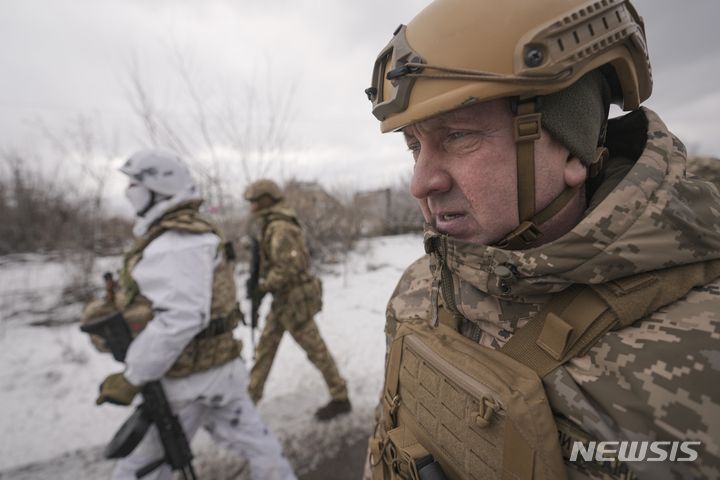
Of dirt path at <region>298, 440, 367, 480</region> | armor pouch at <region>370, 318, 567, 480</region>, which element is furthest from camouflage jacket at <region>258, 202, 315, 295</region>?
armor pouch at <region>370, 318, 567, 480</region>

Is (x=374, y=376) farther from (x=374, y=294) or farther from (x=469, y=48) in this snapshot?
(x=469, y=48)

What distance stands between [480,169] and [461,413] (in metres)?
0.74

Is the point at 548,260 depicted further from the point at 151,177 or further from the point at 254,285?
the point at 254,285

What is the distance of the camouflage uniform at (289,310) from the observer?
3264 mm

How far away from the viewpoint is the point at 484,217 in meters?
0.89

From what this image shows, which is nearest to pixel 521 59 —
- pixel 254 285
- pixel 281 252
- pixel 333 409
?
pixel 281 252

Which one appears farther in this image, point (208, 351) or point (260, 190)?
point (260, 190)

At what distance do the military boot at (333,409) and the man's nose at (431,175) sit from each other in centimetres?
312

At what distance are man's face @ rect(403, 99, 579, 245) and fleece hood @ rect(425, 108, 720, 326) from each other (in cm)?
12

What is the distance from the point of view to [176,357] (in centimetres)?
189

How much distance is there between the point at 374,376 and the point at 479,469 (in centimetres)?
330

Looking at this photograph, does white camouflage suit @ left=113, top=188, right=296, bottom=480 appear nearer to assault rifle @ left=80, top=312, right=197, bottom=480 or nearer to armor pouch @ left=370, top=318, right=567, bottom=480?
assault rifle @ left=80, top=312, right=197, bottom=480

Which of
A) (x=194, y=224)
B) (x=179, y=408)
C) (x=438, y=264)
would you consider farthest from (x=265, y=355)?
(x=438, y=264)

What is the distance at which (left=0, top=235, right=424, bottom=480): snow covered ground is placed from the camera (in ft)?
9.23
